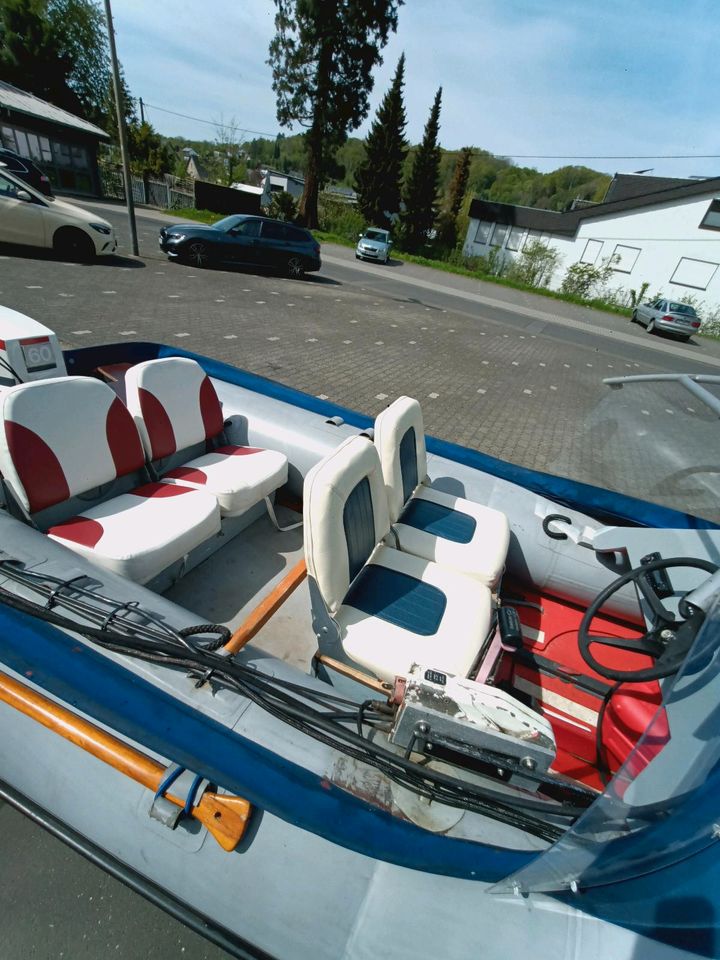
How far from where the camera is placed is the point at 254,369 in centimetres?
572

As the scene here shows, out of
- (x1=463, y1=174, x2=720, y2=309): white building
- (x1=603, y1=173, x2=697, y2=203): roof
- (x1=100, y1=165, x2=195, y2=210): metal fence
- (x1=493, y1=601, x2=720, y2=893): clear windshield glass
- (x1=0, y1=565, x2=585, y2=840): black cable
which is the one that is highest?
(x1=603, y1=173, x2=697, y2=203): roof

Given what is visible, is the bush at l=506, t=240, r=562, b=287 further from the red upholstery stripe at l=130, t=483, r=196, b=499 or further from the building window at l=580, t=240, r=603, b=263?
the red upholstery stripe at l=130, t=483, r=196, b=499

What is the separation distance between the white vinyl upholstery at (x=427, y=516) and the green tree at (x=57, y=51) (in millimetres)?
34048

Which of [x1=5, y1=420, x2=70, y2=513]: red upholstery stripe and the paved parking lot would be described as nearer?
[x1=5, y1=420, x2=70, y2=513]: red upholstery stripe

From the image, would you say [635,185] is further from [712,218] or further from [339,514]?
[339,514]

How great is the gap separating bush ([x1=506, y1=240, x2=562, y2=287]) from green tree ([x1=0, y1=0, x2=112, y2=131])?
25.2 metres

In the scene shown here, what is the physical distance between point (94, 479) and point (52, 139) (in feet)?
74.1

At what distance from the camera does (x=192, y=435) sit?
2602mm

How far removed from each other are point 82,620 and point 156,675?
1.04 ft

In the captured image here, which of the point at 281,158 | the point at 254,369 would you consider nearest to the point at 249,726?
the point at 254,369

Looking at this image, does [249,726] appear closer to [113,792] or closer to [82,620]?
[113,792]

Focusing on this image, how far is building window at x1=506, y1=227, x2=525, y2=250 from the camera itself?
25859 mm

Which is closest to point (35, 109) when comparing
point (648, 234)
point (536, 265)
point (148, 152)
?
point (148, 152)

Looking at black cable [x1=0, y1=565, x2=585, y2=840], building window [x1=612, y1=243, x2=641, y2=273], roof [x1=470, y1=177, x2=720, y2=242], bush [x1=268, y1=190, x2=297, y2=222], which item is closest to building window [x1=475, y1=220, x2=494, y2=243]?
roof [x1=470, y1=177, x2=720, y2=242]
